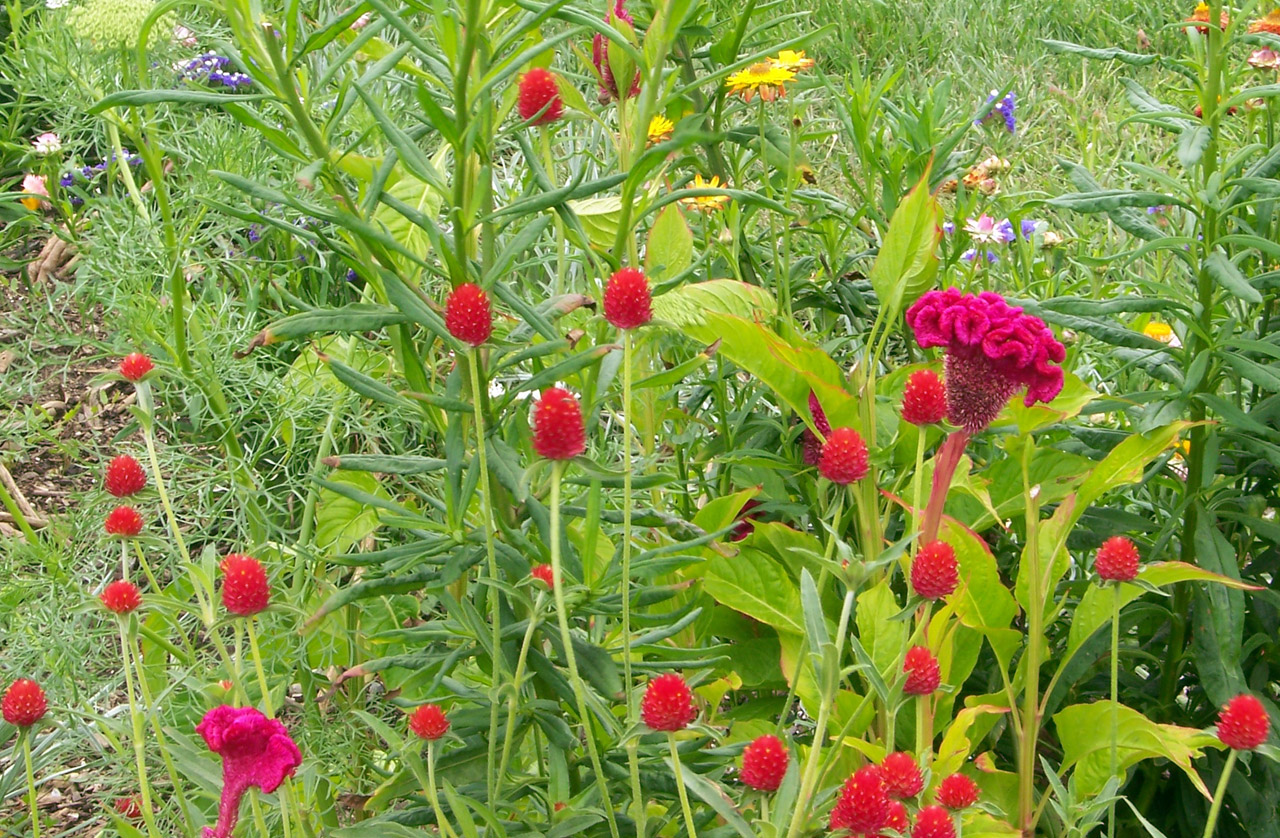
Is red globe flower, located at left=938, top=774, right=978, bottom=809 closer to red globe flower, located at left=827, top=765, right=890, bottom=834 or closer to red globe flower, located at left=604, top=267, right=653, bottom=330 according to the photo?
red globe flower, located at left=827, top=765, right=890, bottom=834

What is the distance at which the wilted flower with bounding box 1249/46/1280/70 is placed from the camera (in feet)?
6.57

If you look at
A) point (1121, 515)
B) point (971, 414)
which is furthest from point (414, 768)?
point (1121, 515)

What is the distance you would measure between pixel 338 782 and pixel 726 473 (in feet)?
2.19

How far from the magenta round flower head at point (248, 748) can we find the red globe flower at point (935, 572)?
0.51 meters

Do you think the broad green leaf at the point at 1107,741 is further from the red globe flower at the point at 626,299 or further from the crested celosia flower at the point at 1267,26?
the crested celosia flower at the point at 1267,26

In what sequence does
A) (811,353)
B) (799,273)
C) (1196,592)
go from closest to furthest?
(811,353) → (1196,592) → (799,273)

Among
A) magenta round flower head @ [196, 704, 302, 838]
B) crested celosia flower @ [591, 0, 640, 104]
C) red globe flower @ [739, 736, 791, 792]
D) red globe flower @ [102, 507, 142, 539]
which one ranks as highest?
crested celosia flower @ [591, 0, 640, 104]

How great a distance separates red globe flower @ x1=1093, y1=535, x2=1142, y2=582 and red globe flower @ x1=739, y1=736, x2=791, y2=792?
41cm

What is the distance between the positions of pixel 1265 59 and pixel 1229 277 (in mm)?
735

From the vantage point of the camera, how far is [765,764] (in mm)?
981

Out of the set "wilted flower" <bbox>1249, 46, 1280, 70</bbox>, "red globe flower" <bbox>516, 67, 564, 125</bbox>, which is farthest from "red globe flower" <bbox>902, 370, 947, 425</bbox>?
"wilted flower" <bbox>1249, 46, 1280, 70</bbox>

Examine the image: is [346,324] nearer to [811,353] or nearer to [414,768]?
[414,768]

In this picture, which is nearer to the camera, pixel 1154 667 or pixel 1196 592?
pixel 1196 592

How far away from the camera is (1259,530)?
63.5 inches
